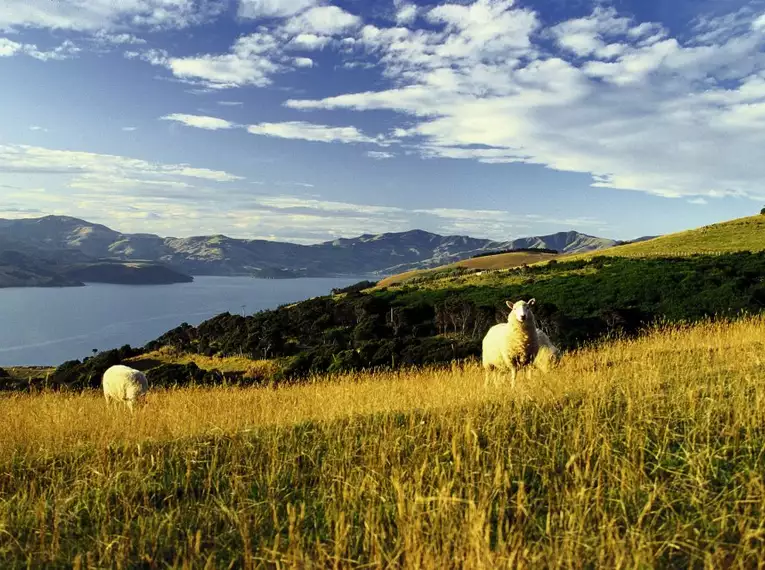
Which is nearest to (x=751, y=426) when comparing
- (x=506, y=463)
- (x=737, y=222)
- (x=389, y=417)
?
(x=506, y=463)

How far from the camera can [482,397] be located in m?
8.67

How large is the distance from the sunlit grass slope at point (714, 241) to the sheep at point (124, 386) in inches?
2299

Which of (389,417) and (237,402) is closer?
(389,417)

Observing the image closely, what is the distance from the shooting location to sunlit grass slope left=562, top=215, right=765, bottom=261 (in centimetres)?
5847

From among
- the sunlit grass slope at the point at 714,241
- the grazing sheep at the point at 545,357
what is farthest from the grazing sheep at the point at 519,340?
the sunlit grass slope at the point at 714,241

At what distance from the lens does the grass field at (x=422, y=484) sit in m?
4.14

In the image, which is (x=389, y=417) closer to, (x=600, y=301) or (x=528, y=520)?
(x=528, y=520)

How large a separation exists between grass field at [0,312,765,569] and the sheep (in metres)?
8.27

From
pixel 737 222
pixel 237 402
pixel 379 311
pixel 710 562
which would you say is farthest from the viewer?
pixel 737 222

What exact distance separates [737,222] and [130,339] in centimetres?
11360

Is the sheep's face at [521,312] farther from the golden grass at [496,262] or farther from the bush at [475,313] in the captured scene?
the golden grass at [496,262]

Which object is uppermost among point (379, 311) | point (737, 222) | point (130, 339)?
point (737, 222)

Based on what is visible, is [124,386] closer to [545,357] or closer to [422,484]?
[545,357]

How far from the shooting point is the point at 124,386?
56.9 ft
